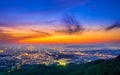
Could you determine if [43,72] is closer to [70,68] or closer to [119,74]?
[70,68]

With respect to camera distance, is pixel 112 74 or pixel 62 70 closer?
pixel 112 74

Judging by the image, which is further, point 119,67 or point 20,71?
point 20,71

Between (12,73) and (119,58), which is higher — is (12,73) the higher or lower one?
the lower one

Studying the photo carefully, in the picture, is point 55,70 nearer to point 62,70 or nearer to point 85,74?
point 62,70

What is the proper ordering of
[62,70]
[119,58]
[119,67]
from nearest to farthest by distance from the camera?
[119,67]
[119,58]
[62,70]

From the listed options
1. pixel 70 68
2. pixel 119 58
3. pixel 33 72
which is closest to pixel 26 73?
pixel 33 72

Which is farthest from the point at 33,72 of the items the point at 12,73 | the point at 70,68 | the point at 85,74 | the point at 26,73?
the point at 85,74

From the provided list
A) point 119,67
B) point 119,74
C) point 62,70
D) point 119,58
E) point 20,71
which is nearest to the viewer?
point 119,74

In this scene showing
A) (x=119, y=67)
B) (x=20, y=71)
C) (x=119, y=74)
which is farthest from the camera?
(x=20, y=71)

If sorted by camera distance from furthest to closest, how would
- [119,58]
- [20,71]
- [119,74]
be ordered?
[20,71]
[119,58]
[119,74]
